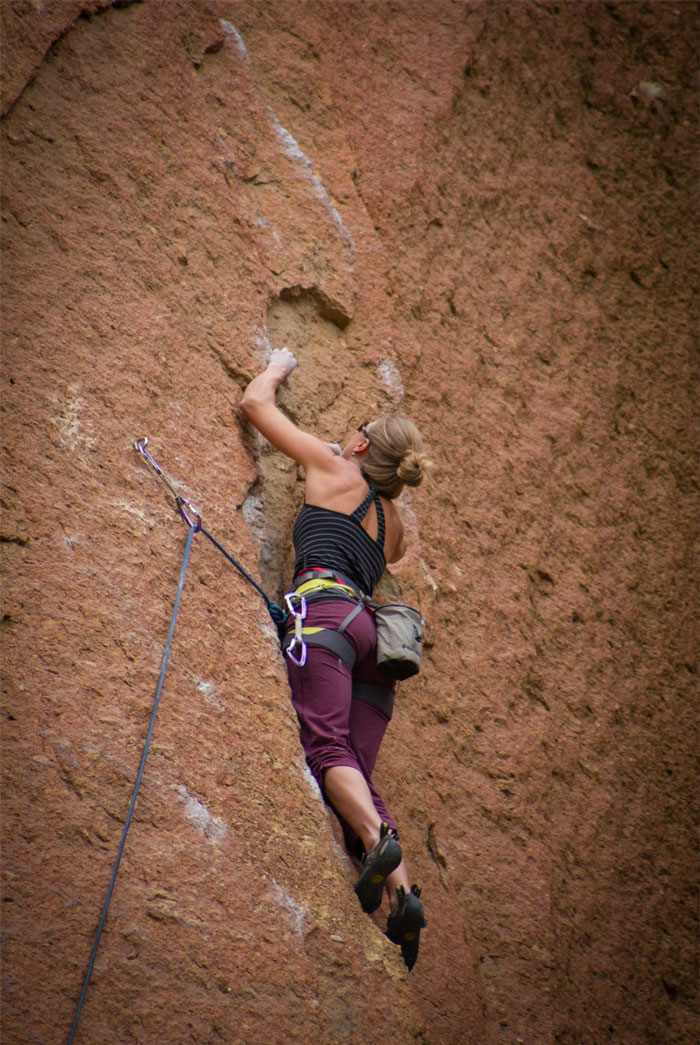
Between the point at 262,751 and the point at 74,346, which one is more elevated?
the point at 74,346

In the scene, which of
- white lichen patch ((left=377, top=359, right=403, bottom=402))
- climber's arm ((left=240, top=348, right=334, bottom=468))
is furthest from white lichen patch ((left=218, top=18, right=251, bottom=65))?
climber's arm ((left=240, top=348, right=334, bottom=468))

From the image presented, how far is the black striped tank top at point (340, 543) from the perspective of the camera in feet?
16.2

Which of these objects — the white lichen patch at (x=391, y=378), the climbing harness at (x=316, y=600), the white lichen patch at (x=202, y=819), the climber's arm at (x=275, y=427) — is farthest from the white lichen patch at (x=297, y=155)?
the white lichen patch at (x=202, y=819)

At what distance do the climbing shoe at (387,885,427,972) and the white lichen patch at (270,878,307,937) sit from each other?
18.7 inches

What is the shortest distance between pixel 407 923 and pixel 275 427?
93.3 inches

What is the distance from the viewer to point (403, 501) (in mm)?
6156

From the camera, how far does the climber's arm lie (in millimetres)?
5008

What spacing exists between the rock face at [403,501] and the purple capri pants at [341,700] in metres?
0.13

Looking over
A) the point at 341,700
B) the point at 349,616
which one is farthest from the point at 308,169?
the point at 341,700

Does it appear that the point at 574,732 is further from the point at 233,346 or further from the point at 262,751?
the point at 233,346

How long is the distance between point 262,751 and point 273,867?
0.47 m

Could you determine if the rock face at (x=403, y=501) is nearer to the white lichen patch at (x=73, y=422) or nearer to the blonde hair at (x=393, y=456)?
the white lichen patch at (x=73, y=422)

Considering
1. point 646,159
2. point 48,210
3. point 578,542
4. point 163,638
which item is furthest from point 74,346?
point 646,159

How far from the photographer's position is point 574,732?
638cm
